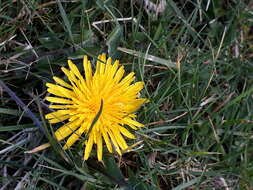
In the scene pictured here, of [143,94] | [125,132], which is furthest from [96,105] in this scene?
[143,94]

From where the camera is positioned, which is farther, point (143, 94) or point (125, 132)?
point (143, 94)

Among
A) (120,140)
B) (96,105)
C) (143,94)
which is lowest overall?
(120,140)

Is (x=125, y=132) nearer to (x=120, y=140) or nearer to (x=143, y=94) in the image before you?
(x=120, y=140)

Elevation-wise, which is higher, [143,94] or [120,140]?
[143,94]

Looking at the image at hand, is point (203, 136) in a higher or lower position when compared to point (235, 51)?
lower

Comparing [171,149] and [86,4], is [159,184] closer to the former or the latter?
[171,149]

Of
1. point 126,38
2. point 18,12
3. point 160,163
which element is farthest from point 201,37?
point 18,12
